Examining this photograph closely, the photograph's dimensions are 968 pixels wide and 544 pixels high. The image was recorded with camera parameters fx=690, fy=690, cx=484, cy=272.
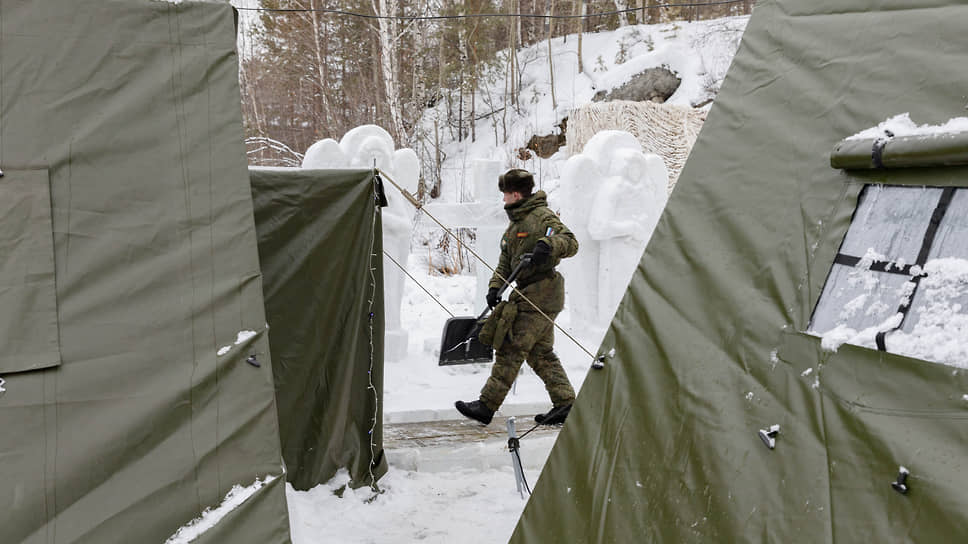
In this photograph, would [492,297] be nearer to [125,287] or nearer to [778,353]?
[125,287]

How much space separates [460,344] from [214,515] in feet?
11.3

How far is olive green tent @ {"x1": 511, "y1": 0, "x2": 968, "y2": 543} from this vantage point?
58.4 inches

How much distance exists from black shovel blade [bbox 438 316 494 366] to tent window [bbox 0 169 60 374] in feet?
11.4

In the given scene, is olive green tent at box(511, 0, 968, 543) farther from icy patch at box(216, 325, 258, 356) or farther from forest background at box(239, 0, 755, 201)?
forest background at box(239, 0, 755, 201)

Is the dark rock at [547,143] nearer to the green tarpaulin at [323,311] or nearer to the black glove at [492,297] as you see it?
the black glove at [492,297]

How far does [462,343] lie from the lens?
216 inches

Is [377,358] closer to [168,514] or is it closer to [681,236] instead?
[168,514]

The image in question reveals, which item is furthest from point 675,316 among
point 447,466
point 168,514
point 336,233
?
point 447,466

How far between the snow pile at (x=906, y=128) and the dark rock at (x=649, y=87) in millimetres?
16727

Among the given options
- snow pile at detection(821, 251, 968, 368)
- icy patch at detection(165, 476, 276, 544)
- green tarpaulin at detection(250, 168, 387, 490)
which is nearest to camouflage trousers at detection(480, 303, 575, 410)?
green tarpaulin at detection(250, 168, 387, 490)

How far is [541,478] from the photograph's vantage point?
2.43 meters

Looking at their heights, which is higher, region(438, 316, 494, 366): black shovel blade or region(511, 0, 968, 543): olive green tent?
region(511, 0, 968, 543): olive green tent

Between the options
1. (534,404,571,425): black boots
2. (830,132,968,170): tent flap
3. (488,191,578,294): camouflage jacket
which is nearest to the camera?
→ (830,132,968,170): tent flap

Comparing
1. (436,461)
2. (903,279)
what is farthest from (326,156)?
(903,279)
